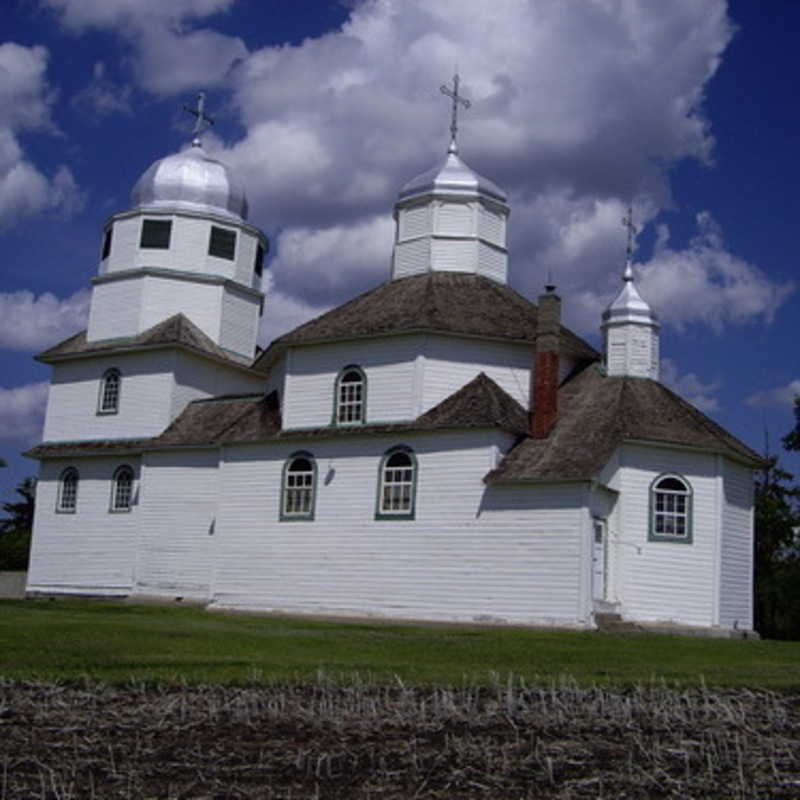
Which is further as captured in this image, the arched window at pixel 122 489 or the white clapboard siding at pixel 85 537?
the arched window at pixel 122 489

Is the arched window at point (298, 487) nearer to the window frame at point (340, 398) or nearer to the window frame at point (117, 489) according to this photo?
the window frame at point (340, 398)

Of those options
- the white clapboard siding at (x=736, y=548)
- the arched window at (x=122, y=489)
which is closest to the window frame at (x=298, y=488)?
the arched window at (x=122, y=489)

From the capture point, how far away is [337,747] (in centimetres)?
776

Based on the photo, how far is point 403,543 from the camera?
30766mm

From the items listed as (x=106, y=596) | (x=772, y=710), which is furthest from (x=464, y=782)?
(x=106, y=596)

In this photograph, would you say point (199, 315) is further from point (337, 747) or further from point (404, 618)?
point (337, 747)

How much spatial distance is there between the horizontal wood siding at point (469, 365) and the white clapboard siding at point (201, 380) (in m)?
10.5

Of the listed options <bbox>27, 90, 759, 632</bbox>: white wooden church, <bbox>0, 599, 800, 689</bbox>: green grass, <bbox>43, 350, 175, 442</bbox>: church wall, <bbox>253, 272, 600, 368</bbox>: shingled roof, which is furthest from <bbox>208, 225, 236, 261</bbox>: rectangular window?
<bbox>0, 599, 800, 689</bbox>: green grass

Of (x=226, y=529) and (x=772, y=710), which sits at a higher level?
(x=226, y=529)

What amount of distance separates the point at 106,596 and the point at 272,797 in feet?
107

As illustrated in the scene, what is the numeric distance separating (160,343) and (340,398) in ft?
27.4

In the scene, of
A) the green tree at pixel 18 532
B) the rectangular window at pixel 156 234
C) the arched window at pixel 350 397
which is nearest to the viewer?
the arched window at pixel 350 397

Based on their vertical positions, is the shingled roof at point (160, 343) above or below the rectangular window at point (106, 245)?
below

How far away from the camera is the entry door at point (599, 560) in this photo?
29.0 meters
